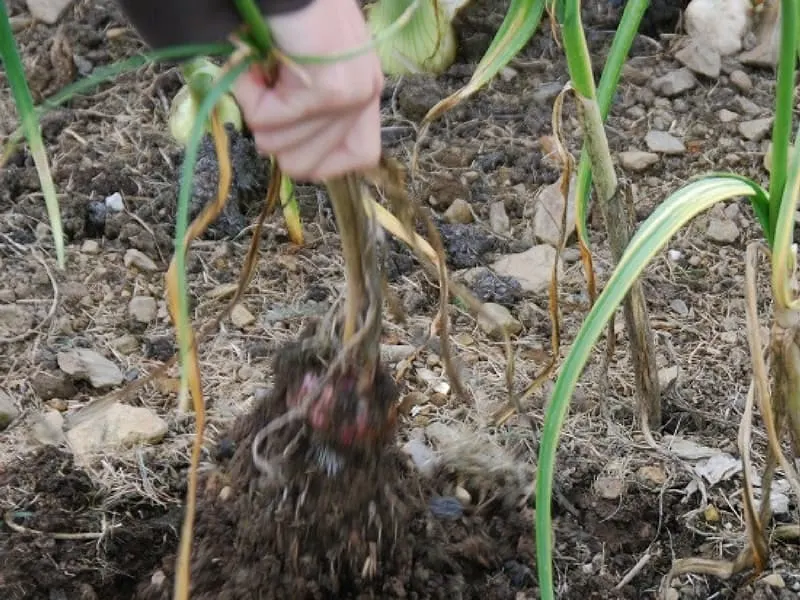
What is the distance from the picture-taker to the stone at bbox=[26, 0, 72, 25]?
1.98m

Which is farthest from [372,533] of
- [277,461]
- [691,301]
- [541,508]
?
[691,301]

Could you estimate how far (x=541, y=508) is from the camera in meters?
0.82

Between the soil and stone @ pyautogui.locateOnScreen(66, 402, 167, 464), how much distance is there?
2 centimetres

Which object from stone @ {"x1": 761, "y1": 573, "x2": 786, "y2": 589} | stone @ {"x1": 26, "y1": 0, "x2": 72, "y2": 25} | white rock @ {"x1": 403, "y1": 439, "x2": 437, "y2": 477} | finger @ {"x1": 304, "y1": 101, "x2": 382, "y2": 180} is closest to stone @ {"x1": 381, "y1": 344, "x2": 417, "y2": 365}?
white rock @ {"x1": 403, "y1": 439, "x2": 437, "y2": 477}

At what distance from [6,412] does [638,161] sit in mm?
970

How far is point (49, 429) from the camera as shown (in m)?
1.25

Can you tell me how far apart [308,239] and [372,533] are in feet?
2.16

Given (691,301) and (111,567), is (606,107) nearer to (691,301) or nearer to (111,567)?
(691,301)

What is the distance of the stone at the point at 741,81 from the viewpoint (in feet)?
5.96

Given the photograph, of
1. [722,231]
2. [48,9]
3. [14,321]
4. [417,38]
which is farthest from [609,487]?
[48,9]

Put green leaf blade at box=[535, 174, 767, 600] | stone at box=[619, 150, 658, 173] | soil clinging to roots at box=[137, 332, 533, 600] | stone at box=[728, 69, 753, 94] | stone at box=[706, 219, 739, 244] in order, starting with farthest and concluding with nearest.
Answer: stone at box=[728, 69, 753, 94] < stone at box=[619, 150, 658, 173] < stone at box=[706, 219, 739, 244] < soil clinging to roots at box=[137, 332, 533, 600] < green leaf blade at box=[535, 174, 767, 600]

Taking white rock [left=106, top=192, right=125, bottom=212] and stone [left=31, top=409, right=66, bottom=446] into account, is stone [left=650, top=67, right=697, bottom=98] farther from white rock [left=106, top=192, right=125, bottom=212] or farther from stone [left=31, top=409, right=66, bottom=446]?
stone [left=31, top=409, right=66, bottom=446]

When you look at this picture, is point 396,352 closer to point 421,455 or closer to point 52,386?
point 421,455

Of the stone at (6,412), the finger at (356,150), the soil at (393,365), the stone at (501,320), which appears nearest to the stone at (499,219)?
the soil at (393,365)
